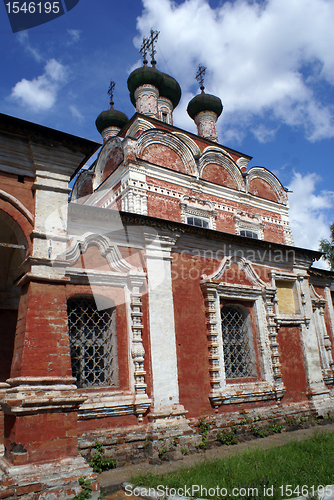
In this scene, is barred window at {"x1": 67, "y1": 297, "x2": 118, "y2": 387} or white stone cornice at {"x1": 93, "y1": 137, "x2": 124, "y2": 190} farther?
white stone cornice at {"x1": 93, "y1": 137, "x2": 124, "y2": 190}

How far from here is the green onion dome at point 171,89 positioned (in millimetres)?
16250

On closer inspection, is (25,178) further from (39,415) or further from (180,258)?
(180,258)

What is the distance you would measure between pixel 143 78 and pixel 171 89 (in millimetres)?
1493

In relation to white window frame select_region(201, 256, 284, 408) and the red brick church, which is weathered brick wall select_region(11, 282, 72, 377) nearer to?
the red brick church

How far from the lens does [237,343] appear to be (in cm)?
802

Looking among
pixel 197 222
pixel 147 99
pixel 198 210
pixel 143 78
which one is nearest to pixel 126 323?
pixel 197 222

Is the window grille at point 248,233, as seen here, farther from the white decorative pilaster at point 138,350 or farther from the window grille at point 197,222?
the white decorative pilaster at point 138,350

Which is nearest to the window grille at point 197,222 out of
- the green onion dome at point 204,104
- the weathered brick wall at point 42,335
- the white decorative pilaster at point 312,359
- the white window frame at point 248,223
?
the white window frame at point 248,223

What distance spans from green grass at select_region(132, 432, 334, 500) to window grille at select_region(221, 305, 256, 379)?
2.36 m

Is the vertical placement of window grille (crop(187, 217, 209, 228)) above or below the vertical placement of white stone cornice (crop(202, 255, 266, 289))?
above

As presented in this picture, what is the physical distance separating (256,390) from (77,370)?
3676 mm

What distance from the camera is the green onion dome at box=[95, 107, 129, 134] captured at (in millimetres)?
17359

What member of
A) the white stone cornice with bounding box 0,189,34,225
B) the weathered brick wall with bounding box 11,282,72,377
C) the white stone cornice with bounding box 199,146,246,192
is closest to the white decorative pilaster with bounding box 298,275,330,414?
the white stone cornice with bounding box 199,146,246,192

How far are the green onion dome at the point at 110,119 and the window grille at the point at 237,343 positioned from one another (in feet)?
38.8
